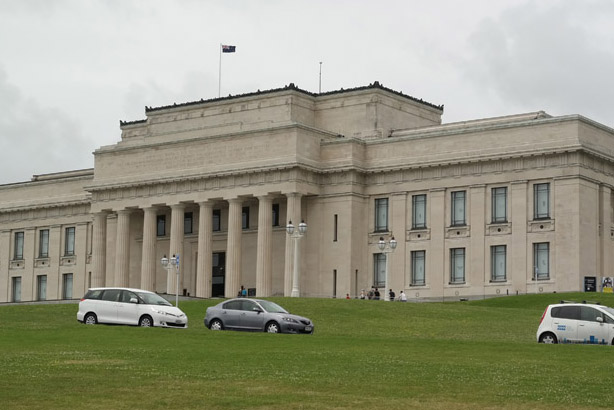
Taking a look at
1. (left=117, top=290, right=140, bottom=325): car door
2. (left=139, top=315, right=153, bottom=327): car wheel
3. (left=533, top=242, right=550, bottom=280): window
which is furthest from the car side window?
(left=533, top=242, right=550, bottom=280): window

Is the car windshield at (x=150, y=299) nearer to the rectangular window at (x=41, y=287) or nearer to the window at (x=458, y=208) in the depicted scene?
the window at (x=458, y=208)

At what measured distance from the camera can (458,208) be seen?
298ft

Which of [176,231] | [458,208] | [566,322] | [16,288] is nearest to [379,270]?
[458,208]

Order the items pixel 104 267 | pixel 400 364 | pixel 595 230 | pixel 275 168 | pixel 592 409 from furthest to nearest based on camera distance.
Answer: pixel 104 267 < pixel 275 168 < pixel 595 230 < pixel 400 364 < pixel 592 409

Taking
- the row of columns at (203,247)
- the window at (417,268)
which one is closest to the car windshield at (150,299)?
the row of columns at (203,247)

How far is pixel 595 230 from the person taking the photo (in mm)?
86875

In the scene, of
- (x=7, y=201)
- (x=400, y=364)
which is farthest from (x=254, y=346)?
(x=7, y=201)

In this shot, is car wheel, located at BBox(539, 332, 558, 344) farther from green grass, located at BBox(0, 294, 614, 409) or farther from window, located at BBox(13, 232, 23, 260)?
window, located at BBox(13, 232, 23, 260)

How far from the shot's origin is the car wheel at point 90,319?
53.8 metres

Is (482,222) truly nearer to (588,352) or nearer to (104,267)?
(104,267)

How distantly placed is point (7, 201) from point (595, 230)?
2232 inches

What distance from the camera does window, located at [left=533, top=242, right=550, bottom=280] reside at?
86.2m

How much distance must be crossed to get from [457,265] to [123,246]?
2752 centimetres

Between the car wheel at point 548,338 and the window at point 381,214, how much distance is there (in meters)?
48.0
